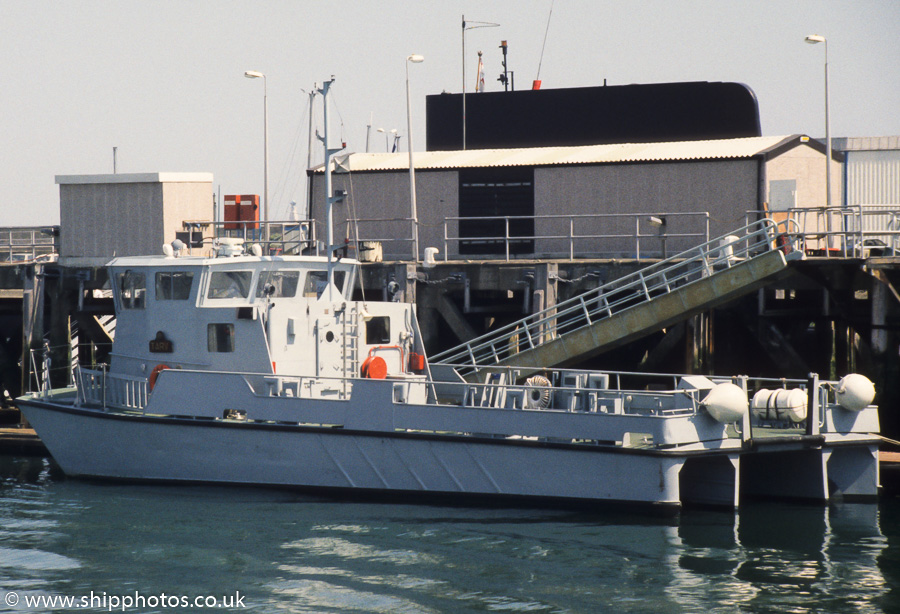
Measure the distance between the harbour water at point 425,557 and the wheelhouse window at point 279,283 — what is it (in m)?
3.02

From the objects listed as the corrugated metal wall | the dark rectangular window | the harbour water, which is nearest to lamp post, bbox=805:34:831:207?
the corrugated metal wall

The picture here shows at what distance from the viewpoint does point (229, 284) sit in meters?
15.1

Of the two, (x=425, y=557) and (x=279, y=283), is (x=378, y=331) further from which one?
(x=425, y=557)

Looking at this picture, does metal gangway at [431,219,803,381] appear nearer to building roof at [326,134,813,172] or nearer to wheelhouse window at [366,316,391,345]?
wheelhouse window at [366,316,391,345]

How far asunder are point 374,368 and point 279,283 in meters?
1.96

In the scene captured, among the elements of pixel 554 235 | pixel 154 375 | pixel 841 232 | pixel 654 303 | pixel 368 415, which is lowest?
pixel 368 415

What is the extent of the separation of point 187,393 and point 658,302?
763 cm

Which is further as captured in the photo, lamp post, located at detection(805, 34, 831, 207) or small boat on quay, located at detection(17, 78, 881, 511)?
lamp post, located at detection(805, 34, 831, 207)

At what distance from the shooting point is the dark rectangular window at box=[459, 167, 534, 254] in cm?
2120

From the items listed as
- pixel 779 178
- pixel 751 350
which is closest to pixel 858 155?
pixel 779 178

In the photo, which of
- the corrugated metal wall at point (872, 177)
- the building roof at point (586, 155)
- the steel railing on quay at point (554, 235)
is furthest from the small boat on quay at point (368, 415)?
the corrugated metal wall at point (872, 177)

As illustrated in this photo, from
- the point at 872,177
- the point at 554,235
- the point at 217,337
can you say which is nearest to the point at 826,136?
the point at 872,177

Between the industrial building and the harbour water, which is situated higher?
the industrial building

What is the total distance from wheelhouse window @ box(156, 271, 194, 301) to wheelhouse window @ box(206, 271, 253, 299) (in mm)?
338
